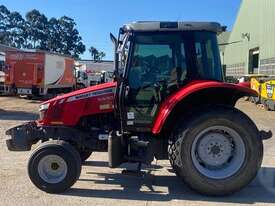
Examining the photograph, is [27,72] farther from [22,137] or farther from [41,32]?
→ [41,32]

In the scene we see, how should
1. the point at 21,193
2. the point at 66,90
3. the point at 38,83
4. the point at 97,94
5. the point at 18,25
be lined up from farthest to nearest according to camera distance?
the point at 18,25 → the point at 66,90 → the point at 38,83 → the point at 97,94 → the point at 21,193

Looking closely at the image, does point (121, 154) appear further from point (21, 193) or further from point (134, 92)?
point (21, 193)

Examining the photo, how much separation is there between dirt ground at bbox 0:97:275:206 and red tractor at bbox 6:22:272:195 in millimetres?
254

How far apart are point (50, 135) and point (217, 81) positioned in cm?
269

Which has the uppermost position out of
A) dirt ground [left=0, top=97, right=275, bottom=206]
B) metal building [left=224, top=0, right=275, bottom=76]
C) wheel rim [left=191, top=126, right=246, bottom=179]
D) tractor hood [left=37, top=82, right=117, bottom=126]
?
metal building [left=224, top=0, right=275, bottom=76]

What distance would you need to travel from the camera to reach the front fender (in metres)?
7.82

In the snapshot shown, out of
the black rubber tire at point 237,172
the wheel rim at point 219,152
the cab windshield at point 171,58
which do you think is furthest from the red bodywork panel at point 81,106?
the wheel rim at point 219,152

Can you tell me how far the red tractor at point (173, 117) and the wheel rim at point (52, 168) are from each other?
0.05 feet

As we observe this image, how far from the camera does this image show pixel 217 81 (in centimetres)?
820

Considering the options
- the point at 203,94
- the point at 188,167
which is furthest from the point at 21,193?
the point at 203,94

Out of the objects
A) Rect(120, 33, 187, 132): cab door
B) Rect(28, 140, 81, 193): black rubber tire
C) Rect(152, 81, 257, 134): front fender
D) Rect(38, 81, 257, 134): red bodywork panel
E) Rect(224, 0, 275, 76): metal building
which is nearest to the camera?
Rect(152, 81, 257, 134): front fender

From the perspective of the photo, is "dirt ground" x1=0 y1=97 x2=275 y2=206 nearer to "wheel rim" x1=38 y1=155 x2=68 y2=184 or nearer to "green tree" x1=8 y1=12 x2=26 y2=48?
"wheel rim" x1=38 y1=155 x2=68 y2=184

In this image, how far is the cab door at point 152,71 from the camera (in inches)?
322

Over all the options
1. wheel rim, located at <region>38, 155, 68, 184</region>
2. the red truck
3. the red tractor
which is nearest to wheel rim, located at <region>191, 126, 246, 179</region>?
the red tractor
